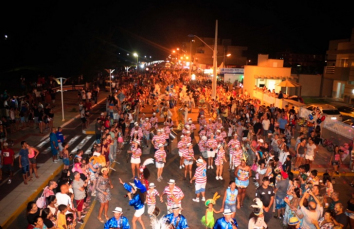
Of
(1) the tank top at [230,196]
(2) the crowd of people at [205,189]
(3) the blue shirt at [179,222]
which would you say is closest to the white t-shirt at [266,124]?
(2) the crowd of people at [205,189]

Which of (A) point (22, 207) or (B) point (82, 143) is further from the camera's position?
(B) point (82, 143)

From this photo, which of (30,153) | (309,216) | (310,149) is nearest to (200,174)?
(309,216)

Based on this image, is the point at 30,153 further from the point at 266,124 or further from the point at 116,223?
the point at 266,124

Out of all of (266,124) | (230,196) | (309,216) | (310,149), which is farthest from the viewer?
(266,124)

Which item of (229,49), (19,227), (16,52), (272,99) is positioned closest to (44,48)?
(16,52)

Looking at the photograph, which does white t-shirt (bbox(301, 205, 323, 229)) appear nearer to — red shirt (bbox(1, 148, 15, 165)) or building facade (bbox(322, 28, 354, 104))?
red shirt (bbox(1, 148, 15, 165))

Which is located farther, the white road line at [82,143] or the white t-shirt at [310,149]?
the white road line at [82,143]

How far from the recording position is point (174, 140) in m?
13.8

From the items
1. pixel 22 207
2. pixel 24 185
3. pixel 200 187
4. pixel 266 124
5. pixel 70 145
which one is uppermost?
pixel 266 124

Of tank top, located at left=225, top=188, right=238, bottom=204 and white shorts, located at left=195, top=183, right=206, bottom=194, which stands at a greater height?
tank top, located at left=225, top=188, right=238, bottom=204

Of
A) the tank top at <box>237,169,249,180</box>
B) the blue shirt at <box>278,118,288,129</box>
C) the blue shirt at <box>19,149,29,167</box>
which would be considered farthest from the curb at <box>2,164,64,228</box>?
the blue shirt at <box>278,118,288,129</box>

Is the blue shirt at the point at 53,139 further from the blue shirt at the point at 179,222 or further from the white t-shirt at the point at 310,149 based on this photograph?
the white t-shirt at the point at 310,149

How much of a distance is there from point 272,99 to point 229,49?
40.3 meters

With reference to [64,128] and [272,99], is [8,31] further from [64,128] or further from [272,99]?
[272,99]
